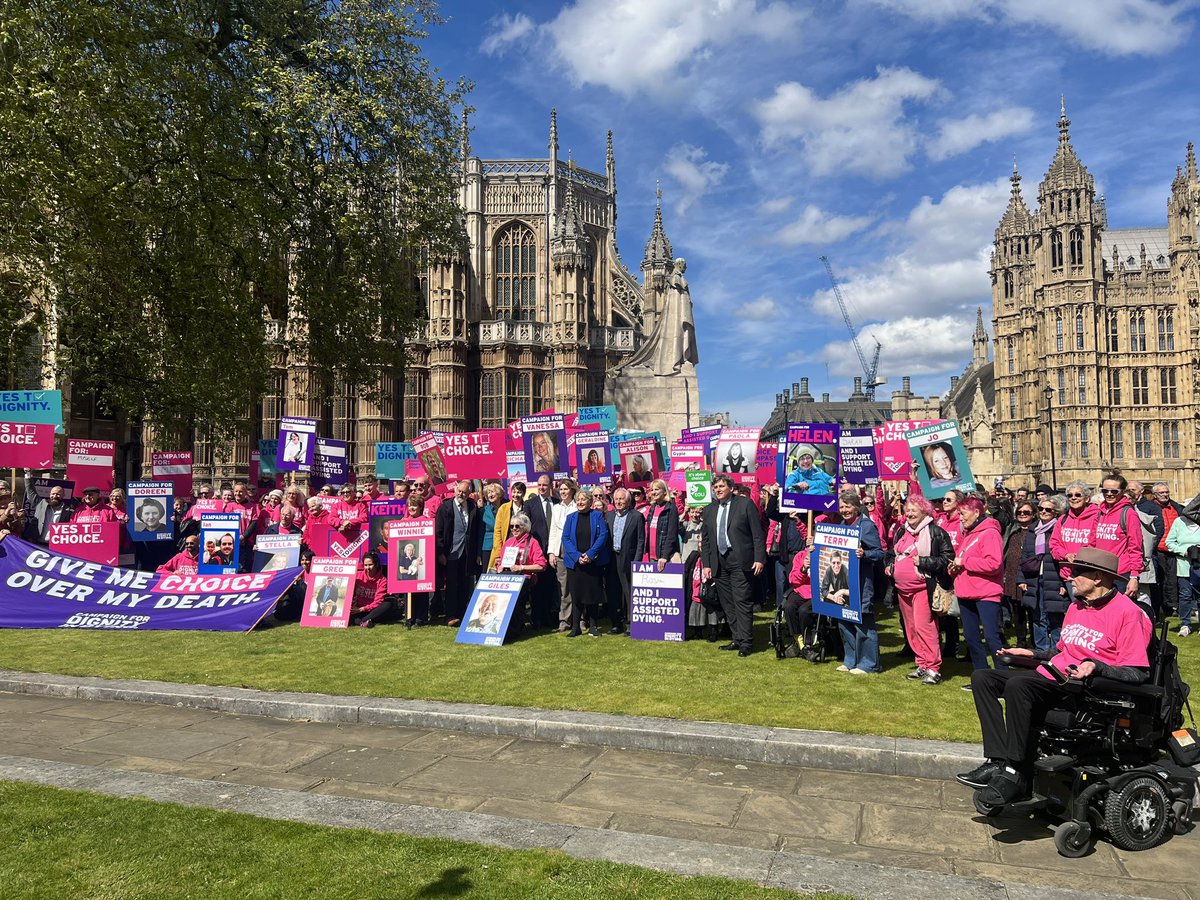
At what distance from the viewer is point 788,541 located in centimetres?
1066

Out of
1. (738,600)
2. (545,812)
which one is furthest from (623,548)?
(545,812)

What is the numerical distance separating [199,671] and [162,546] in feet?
26.3

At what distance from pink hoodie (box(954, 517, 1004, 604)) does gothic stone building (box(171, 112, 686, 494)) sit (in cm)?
3831

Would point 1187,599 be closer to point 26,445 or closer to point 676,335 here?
point 26,445

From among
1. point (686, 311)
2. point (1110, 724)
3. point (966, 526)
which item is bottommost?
point (1110, 724)

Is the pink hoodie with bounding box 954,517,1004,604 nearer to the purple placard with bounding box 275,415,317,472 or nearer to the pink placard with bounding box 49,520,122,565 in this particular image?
the purple placard with bounding box 275,415,317,472

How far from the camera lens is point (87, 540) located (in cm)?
1330

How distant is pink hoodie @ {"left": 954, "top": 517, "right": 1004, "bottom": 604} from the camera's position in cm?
777

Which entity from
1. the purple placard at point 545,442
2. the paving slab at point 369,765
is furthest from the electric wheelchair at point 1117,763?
the purple placard at point 545,442

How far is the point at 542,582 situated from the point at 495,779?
19.6 ft

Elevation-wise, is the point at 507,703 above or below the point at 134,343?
below

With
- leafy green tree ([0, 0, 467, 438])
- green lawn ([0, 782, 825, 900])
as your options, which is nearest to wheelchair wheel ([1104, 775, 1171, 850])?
green lawn ([0, 782, 825, 900])

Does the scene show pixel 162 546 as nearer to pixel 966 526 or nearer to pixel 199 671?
pixel 199 671

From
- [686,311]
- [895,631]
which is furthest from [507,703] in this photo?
[686,311]
